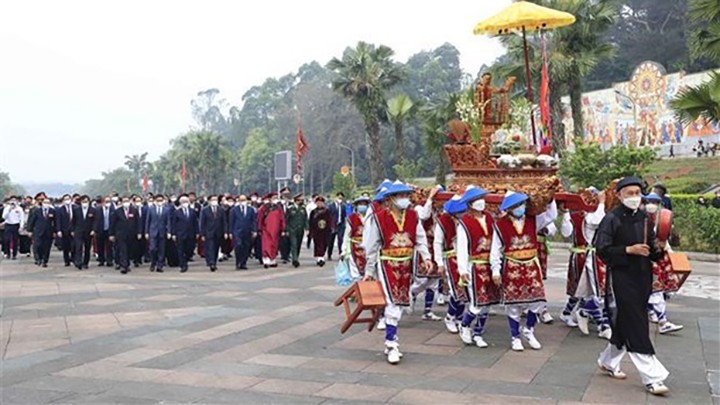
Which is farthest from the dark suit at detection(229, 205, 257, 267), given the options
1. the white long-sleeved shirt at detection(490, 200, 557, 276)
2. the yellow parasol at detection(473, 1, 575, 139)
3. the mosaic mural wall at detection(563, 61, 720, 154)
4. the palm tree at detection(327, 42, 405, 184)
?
the mosaic mural wall at detection(563, 61, 720, 154)

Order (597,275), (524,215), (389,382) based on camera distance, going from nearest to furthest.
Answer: (389,382) → (524,215) → (597,275)

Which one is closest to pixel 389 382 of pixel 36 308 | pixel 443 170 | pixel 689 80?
pixel 36 308


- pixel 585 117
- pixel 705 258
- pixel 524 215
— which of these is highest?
pixel 585 117

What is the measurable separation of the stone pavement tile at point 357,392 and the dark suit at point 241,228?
9.42 meters

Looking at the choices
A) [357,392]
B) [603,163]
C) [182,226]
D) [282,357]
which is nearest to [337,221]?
[182,226]

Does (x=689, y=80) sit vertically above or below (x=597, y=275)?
above

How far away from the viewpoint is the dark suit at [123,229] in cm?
1412

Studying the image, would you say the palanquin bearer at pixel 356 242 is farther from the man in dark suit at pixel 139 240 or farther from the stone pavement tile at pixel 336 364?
the man in dark suit at pixel 139 240

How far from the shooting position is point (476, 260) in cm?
703

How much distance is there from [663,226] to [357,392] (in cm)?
282

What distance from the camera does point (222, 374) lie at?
598cm

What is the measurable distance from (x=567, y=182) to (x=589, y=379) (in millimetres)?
18105

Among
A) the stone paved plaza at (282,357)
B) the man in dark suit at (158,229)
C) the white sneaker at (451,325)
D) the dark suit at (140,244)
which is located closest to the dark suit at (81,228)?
the dark suit at (140,244)

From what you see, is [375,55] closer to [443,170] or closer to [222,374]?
[443,170]
